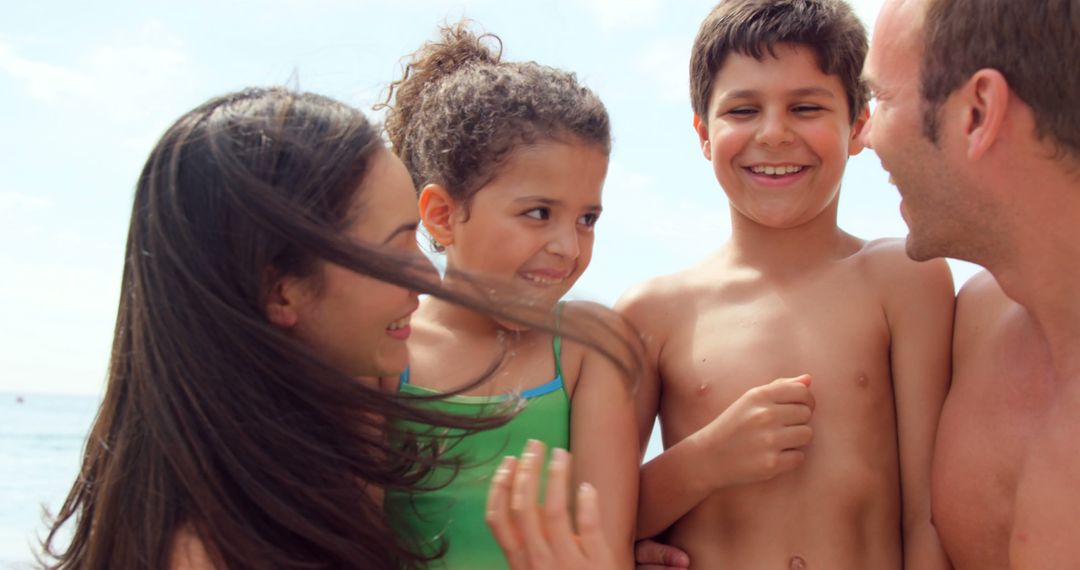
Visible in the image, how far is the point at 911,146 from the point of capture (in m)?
2.89

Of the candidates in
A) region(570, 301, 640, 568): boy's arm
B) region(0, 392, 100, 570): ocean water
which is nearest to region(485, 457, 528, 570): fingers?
region(570, 301, 640, 568): boy's arm

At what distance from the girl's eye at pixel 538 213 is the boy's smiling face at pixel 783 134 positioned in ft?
2.20

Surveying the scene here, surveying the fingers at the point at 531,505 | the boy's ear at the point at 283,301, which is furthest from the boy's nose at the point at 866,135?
the boy's ear at the point at 283,301

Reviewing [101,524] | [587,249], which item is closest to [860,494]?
[587,249]

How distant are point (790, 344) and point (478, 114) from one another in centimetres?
131

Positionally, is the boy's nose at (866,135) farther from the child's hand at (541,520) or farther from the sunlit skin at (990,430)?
the child's hand at (541,520)

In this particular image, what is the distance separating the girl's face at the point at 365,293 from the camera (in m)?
2.47

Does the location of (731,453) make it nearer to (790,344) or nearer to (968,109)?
(790,344)

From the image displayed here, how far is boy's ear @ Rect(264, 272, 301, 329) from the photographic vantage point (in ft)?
7.84

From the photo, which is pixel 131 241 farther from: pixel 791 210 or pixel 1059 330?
pixel 1059 330

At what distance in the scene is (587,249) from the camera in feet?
11.2

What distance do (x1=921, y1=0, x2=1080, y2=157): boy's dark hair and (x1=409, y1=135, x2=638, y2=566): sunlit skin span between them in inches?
46.3

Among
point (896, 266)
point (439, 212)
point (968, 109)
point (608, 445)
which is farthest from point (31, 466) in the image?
point (968, 109)

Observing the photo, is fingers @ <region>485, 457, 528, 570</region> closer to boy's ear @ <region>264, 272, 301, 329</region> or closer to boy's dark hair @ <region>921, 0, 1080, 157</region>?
boy's ear @ <region>264, 272, 301, 329</region>
